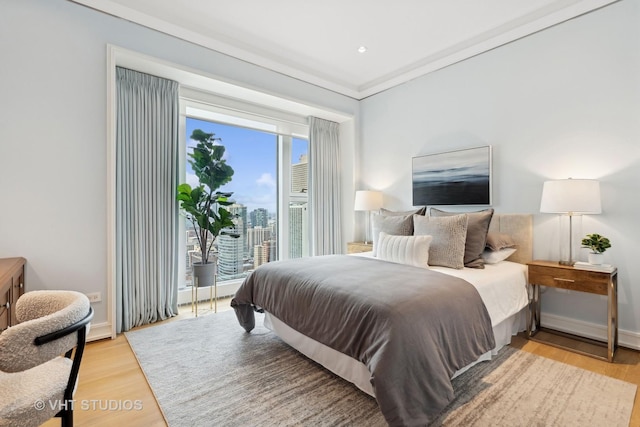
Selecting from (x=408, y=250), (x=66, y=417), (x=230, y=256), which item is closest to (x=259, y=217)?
(x=230, y=256)

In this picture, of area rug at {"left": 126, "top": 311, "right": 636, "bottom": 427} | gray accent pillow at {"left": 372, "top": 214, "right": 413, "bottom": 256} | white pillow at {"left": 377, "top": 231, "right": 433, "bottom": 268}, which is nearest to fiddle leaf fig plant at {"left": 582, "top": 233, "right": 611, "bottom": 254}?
area rug at {"left": 126, "top": 311, "right": 636, "bottom": 427}

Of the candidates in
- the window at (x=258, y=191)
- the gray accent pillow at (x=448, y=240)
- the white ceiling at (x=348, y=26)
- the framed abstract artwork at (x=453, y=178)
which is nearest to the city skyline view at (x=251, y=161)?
the window at (x=258, y=191)

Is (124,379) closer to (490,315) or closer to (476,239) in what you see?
(490,315)

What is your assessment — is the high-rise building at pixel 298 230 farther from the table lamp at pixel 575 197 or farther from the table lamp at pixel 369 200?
the table lamp at pixel 575 197

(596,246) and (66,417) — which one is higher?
(596,246)

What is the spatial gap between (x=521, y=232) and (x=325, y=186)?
255cm

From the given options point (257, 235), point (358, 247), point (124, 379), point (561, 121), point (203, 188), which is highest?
point (561, 121)

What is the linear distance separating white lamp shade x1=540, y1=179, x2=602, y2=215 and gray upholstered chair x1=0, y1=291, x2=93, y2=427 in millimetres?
3095

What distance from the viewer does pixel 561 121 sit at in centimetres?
277

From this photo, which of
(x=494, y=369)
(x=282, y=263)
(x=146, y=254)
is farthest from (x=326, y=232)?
(x=494, y=369)

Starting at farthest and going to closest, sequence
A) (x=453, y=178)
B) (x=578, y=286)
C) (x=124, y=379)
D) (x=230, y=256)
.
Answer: (x=230, y=256) → (x=453, y=178) → (x=578, y=286) → (x=124, y=379)

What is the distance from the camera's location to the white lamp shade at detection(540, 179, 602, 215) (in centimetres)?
236

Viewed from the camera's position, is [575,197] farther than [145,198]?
No

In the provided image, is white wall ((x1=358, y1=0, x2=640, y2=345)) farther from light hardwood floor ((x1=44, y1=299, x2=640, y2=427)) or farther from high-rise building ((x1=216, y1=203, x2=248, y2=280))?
high-rise building ((x1=216, y1=203, x2=248, y2=280))
